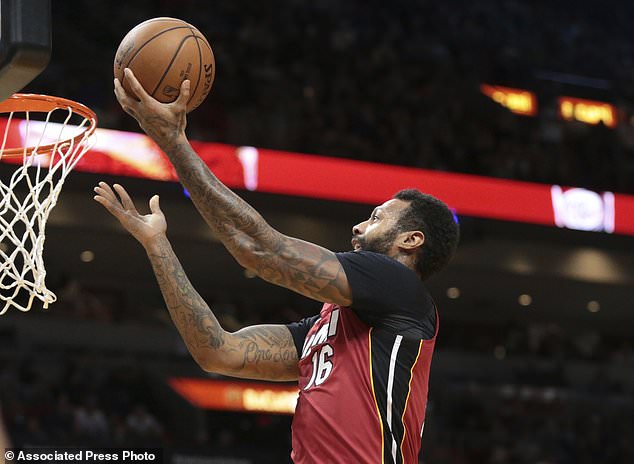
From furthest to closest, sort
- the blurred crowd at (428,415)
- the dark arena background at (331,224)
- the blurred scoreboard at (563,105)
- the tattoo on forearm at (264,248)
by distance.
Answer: the blurred scoreboard at (563,105) → the dark arena background at (331,224) → the blurred crowd at (428,415) → the tattoo on forearm at (264,248)

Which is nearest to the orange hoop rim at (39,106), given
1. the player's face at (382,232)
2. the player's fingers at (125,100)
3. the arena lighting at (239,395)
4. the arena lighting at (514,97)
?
the player's fingers at (125,100)

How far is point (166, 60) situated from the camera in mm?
3033

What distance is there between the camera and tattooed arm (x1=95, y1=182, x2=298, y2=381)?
3145 mm

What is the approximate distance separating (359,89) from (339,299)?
988 centimetres

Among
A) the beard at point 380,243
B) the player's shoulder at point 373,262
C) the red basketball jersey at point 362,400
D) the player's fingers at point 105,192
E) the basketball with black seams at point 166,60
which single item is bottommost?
the red basketball jersey at point 362,400

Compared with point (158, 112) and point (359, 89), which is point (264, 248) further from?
point (359, 89)

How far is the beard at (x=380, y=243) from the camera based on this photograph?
318cm

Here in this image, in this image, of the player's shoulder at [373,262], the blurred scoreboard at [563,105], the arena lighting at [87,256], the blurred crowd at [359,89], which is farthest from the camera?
the blurred scoreboard at [563,105]

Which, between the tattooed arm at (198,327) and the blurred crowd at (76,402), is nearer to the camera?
the tattooed arm at (198,327)

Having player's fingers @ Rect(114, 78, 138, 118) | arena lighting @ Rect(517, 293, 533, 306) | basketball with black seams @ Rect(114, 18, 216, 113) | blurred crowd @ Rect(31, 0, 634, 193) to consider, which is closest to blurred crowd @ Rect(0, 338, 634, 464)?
arena lighting @ Rect(517, 293, 533, 306)

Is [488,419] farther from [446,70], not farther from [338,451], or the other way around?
[338,451]

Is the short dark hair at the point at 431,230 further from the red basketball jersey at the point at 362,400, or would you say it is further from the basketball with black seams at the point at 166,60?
the basketball with black seams at the point at 166,60

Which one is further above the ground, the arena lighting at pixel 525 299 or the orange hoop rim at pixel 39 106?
the arena lighting at pixel 525 299

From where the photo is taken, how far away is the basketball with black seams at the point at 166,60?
3002 millimetres
